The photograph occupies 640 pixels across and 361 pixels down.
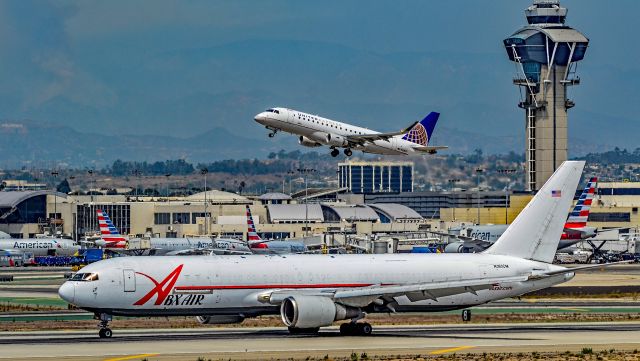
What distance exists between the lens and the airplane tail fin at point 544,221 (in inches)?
2662

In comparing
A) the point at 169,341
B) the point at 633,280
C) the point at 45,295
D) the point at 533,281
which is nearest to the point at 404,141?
the point at 633,280

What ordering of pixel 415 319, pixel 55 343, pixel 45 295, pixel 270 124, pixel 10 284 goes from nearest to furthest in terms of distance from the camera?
pixel 55 343, pixel 415 319, pixel 45 295, pixel 270 124, pixel 10 284

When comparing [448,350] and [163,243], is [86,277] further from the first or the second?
[163,243]

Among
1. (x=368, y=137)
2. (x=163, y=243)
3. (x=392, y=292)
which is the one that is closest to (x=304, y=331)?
(x=392, y=292)

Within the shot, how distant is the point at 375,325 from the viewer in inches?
2758

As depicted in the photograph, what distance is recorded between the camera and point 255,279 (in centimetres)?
6328

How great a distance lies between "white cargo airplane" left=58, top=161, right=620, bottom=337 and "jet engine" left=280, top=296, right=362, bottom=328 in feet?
0.15

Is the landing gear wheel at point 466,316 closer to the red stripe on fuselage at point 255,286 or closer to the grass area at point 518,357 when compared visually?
the red stripe on fuselage at point 255,286

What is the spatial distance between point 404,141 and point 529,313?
129 feet

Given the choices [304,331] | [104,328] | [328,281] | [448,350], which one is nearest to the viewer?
[448,350]

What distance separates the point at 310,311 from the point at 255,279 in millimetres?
3426

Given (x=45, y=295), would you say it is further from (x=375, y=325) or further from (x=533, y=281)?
(x=533, y=281)

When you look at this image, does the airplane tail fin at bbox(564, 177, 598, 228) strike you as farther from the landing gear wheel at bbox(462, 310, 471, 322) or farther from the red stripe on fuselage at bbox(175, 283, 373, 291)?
the red stripe on fuselage at bbox(175, 283, 373, 291)

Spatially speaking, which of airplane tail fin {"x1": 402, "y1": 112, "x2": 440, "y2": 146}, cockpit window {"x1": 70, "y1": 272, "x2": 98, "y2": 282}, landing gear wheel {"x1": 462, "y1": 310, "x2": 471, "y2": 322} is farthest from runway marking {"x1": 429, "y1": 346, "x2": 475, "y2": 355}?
airplane tail fin {"x1": 402, "y1": 112, "x2": 440, "y2": 146}
